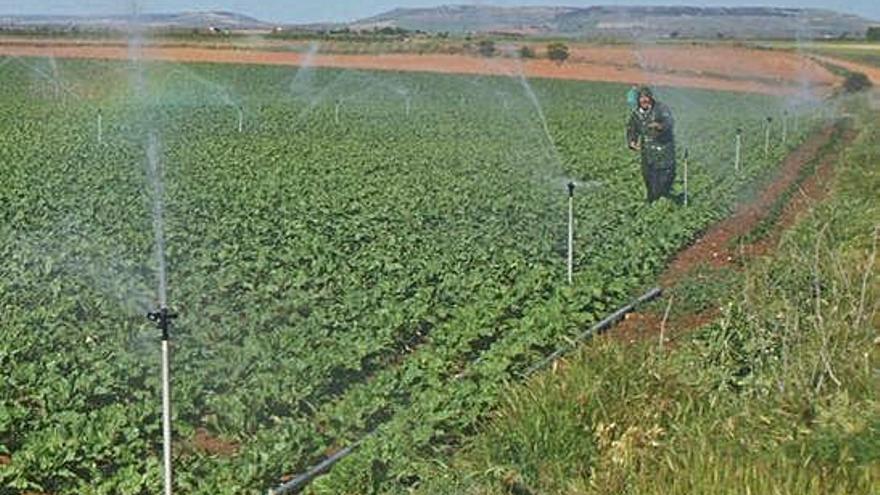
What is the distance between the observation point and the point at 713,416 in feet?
23.2

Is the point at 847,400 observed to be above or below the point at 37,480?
above

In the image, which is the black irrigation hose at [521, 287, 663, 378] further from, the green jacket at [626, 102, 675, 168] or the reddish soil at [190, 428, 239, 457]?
the green jacket at [626, 102, 675, 168]

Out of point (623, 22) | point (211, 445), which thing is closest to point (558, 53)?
point (623, 22)

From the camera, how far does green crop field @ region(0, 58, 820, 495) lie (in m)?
7.40

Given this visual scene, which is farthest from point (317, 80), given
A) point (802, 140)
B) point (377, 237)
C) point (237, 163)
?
point (377, 237)

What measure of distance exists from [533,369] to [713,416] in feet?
5.45

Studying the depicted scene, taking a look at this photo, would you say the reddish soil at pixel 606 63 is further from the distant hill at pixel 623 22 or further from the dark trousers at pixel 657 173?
the dark trousers at pixel 657 173

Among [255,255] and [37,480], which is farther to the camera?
[255,255]

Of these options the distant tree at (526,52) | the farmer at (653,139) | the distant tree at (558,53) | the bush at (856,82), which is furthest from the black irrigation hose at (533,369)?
the distant tree at (558,53)

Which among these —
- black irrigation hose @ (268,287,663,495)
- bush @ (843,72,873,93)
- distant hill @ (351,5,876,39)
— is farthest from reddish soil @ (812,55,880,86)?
black irrigation hose @ (268,287,663,495)

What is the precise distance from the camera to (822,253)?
36.9 feet

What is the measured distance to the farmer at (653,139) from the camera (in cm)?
1675

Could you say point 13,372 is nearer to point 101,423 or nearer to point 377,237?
point 101,423

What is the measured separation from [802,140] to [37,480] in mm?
25762
